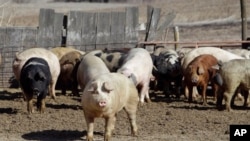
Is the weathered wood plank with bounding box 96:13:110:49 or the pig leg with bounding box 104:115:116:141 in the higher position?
the weathered wood plank with bounding box 96:13:110:49

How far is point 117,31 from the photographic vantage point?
Result: 20531 mm

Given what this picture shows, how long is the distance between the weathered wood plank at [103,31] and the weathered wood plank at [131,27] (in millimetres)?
541

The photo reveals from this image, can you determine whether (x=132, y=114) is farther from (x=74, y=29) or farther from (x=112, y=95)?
(x=74, y=29)

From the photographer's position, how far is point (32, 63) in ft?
45.7

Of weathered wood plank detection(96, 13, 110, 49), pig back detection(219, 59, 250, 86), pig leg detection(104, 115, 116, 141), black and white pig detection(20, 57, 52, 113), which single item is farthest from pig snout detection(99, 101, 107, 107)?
weathered wood plank detection(96, 13, 110, 49)

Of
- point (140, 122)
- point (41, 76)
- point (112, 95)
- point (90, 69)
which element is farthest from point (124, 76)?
point (41, 76)

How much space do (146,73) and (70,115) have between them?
99.0 inches

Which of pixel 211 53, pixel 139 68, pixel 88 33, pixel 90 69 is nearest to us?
pixel 90 69

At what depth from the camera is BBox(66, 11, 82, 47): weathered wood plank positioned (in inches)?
798

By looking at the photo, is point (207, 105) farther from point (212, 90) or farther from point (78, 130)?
point (78, 130)

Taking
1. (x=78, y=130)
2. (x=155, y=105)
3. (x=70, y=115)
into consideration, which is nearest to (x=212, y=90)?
(x=155, y=105)

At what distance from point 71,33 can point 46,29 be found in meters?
0.71

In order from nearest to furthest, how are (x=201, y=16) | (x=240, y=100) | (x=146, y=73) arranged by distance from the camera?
(x=146, y=73)
(x=240, y=100)
(x=201, y=16)

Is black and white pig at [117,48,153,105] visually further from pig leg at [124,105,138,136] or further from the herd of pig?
pig leg at [124,105,138,136]
